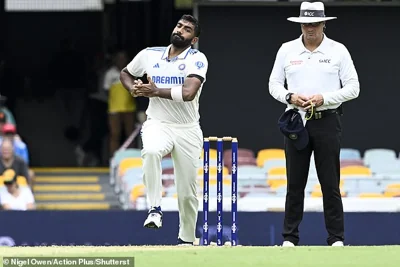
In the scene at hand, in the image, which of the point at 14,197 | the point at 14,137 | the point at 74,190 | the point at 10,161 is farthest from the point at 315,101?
the point at 74,190

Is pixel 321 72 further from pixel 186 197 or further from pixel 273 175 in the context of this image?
pixel 273 175

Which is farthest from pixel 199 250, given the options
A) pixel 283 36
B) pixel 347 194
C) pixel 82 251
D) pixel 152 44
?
pixel 152 44

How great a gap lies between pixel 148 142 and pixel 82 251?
53.0 inches

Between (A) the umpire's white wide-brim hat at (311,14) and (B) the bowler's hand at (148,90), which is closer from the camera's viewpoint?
(A) the umpire's white wide-brim hat at (311,14)

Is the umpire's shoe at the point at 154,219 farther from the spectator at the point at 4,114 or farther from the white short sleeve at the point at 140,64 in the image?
the spectator at the point at 4,114

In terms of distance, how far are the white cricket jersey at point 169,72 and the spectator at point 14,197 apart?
4.26 metres

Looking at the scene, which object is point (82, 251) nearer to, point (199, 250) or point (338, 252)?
point (199, 250)

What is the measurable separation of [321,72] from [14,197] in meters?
5.49

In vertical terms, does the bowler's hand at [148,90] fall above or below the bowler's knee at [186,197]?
above

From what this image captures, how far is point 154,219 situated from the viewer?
965 centimetres

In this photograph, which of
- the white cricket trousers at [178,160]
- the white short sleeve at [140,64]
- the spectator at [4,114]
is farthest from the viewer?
the spectator at [4,114]

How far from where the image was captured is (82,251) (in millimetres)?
8797

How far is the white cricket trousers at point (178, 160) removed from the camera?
9844mm

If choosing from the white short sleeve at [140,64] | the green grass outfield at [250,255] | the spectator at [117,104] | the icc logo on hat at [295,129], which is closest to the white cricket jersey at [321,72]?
the icc logo on hat at [295,129]
